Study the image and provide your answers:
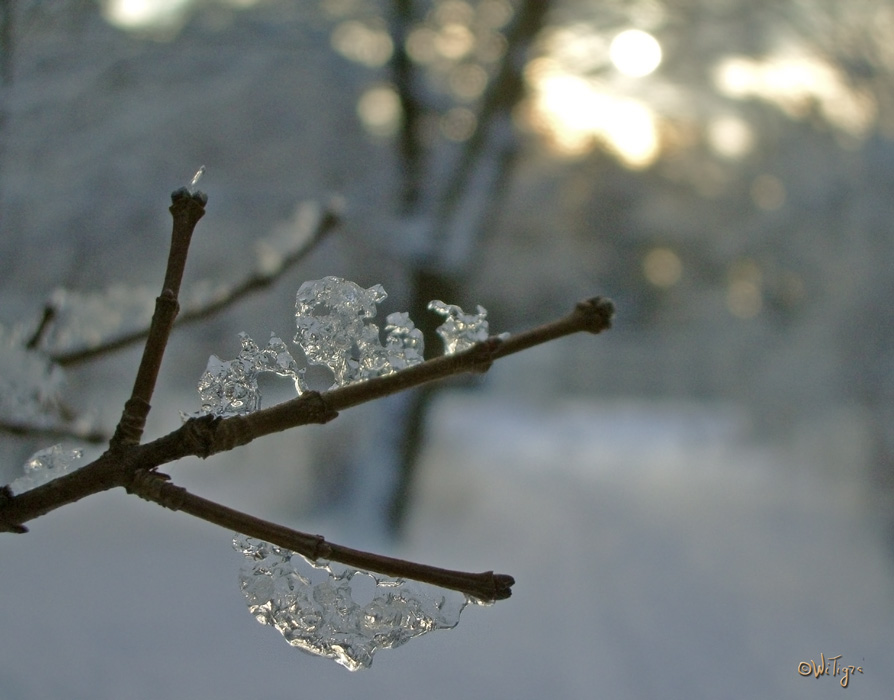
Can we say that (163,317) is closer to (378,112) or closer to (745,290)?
(378,112)

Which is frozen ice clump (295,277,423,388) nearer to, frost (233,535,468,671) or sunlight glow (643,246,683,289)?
frost (233,535,468,671)

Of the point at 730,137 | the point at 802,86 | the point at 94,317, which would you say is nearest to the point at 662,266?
the point at 730,137

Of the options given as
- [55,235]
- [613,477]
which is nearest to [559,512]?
[613,477]

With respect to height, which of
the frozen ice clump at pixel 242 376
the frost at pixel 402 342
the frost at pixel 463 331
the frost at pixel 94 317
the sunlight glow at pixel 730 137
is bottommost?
the sunlight glow at pixel 730 137

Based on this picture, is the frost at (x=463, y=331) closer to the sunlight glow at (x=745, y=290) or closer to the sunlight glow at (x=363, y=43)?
the sunlight glow at (x=363, y=43)

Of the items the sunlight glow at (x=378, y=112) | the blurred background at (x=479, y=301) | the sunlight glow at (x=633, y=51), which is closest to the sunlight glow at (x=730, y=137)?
the blurred background at (x=479, y=301)
